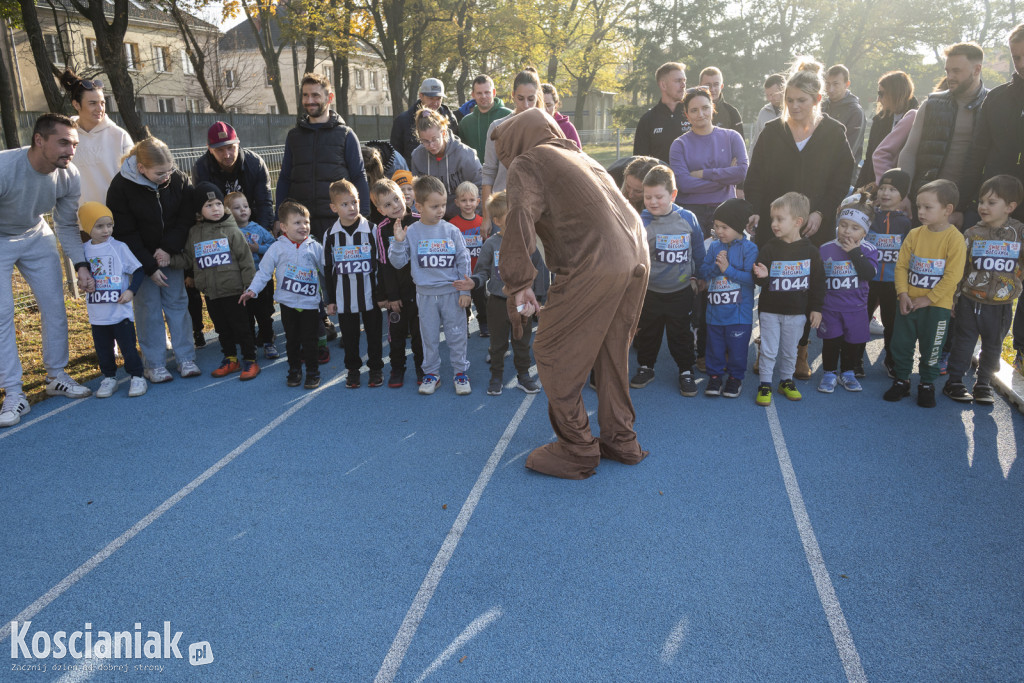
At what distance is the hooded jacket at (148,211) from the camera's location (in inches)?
231

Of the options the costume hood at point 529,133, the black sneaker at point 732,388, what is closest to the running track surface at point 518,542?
the black sneaker at point 732,388

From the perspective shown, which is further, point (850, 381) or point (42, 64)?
point (42, 64)

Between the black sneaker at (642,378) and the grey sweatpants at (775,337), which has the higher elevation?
the grey sweatpants at (775,337)

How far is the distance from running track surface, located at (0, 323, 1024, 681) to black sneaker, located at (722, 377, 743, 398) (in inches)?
8.4

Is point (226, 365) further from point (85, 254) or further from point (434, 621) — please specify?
point (434, 621)

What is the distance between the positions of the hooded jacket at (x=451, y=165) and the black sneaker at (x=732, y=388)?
3.05 m

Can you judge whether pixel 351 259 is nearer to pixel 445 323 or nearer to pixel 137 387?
pixel 445 323

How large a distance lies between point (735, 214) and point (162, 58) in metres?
47.1

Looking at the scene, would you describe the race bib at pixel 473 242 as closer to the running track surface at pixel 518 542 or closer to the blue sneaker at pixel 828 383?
the running track surface at pixel 518 542

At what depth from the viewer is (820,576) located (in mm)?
3383

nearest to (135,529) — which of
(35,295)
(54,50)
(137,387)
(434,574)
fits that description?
(434,574)

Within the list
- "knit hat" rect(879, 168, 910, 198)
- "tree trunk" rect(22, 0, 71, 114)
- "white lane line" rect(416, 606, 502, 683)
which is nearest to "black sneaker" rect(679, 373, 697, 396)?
"knit hat" rect(879, 168, 910, 198)

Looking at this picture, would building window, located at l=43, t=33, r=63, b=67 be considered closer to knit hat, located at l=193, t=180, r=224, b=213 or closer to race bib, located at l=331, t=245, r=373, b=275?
knit hat, located at l=193, t=180, r=224, b=213

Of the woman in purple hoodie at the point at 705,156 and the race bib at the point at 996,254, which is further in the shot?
the woman in purple hoodie at the point at 705,156
